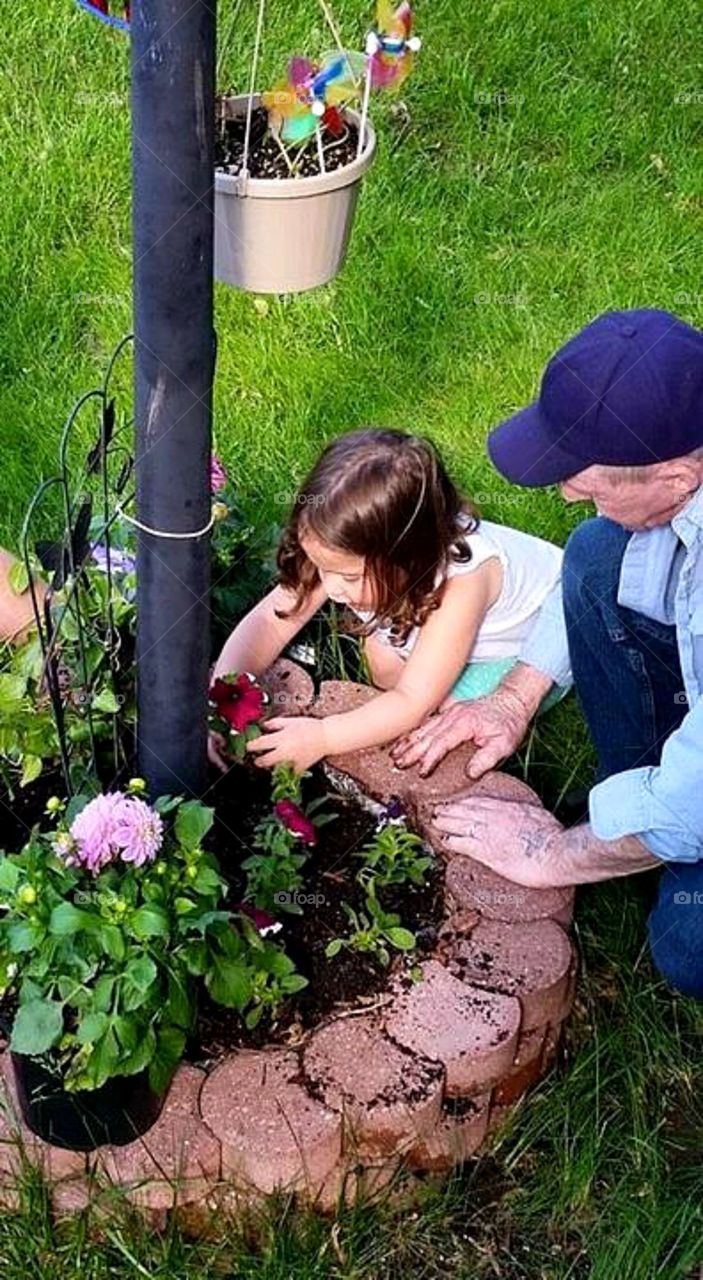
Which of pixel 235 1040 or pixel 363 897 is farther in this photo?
pixel 363 897

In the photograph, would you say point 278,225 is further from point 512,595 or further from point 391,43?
point 512,595

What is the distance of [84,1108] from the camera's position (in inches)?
80.4

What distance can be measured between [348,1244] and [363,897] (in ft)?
1.66

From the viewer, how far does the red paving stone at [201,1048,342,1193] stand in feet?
6.89

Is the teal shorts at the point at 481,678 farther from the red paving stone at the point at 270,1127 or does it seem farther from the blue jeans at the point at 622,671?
the red paving stone at the point at 270,1127

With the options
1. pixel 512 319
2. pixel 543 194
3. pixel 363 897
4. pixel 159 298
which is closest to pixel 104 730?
pixel 363 897

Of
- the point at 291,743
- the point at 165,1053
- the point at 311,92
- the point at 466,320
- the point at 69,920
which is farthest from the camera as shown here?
the point at 466,320

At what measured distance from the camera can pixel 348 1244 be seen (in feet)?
7.20

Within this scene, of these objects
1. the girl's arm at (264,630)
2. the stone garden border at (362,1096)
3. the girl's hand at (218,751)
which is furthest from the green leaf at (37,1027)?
the girl's arm at (264,630)

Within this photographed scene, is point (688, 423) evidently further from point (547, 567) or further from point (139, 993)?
point (139, 993)

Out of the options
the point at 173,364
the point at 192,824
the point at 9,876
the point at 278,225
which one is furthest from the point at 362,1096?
the point at 278,225

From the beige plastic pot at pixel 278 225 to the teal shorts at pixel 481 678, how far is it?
91 centimetres

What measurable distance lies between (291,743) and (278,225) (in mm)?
848

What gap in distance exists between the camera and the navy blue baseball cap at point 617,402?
2111 millimetres
